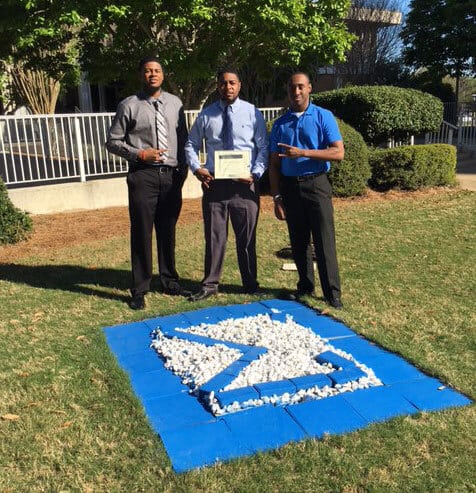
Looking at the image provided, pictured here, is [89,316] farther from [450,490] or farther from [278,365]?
[450,490]

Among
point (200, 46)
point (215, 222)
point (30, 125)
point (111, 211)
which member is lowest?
point (111, 211)

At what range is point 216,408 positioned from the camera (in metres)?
3.04

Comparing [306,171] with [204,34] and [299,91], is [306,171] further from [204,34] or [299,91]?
[204,34]

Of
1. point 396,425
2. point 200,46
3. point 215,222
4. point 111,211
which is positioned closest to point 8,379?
point 215,222

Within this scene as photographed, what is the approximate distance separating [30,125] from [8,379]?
6.86 metres

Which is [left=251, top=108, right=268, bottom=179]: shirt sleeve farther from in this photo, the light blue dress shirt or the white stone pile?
the white stone pile

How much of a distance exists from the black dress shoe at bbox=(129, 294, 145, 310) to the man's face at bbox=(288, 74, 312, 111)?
2.13 meters

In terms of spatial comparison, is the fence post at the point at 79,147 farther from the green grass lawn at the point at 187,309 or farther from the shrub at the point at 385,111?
the shrub at the point at 385,111

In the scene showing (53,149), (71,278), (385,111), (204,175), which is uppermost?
(385,111)

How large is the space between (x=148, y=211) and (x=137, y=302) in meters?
0.82

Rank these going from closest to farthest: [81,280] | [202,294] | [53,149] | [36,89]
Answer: [202,294], [81,280], [53,149], [36,89]

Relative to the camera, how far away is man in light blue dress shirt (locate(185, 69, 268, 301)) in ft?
14.8

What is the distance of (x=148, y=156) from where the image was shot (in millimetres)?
4410

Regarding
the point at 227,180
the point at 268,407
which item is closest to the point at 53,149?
the point at 227,180
